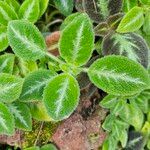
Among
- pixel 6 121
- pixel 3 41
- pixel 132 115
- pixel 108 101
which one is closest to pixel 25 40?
pixel 3 41

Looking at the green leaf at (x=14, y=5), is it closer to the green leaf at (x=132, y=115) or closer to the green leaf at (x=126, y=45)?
the green leaf at (x=126, y=45)

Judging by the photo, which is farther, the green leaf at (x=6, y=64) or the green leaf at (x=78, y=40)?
the green leaf at (x=6, y=64)

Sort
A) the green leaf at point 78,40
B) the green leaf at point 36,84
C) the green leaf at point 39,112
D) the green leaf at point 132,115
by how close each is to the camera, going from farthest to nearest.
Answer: the green leaf at point 132,115
the green leaf at point 39,112
the green leaf at point 36,84
the green leaf at point 78,40

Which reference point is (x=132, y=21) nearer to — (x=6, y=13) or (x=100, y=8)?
(x=100, y=8)

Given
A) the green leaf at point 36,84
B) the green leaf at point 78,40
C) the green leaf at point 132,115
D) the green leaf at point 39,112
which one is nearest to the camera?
the green leaf at point 78,40

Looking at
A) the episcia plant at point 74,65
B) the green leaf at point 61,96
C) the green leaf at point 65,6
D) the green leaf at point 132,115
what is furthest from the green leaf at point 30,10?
the green leaf at point 132,115

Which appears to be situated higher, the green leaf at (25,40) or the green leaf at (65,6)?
the green leaf at (25,40)

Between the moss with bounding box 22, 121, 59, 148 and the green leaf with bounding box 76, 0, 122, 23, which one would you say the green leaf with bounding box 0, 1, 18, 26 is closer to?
the green leaf with bounding box 76, 0, 122, 23

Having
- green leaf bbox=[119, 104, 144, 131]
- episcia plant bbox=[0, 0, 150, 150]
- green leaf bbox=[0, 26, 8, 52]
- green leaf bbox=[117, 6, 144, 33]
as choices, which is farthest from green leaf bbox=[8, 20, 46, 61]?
green leaf bbox=[119, 104, 144, 131]
